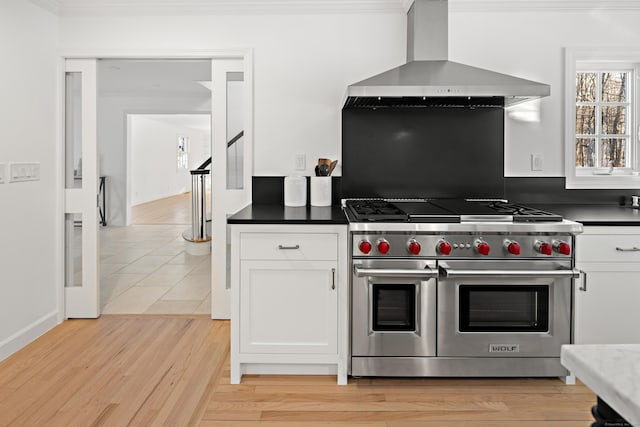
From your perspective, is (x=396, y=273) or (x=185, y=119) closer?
(x=396, y=273)

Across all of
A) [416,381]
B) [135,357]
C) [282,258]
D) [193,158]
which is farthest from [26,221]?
[193,158]

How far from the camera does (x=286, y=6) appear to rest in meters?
3.55

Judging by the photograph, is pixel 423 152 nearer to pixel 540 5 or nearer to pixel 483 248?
pixel 483 248

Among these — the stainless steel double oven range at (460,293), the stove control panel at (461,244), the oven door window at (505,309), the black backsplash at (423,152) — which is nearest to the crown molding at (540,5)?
the black backsplash at (423,152)

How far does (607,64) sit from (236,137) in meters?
2.59

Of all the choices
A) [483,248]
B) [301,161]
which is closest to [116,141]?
[301,161]

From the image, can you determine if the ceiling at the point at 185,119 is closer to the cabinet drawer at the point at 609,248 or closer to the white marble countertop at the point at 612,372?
the cabinet drawer at the point at 609,248

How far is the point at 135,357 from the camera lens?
3.09 metres

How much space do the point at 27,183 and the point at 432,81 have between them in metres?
2.51

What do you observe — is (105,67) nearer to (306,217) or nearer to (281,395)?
(306,217)

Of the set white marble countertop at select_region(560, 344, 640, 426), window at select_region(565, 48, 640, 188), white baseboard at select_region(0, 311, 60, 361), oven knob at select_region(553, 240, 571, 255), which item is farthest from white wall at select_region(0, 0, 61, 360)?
window at select_region(565, 48, 640, 188)

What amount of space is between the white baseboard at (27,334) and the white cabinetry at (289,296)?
137cm

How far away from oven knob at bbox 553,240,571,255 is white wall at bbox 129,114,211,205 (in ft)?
33.4

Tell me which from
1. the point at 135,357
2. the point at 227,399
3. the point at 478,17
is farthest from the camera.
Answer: the point at 478,17
